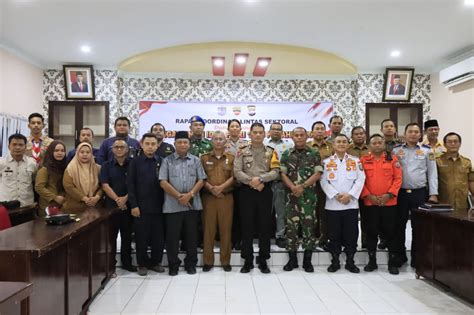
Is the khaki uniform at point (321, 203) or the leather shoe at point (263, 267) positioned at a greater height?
the khaki uniform at point (321, 203)

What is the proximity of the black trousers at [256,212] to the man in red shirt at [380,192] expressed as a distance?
1.08 m

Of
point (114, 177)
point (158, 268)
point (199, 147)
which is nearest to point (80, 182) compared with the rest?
point (114, 177)

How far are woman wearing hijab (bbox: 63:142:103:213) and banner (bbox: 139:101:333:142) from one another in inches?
140

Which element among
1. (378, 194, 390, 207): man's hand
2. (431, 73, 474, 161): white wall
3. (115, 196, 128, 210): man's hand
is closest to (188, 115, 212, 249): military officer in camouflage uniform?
(115, 196, 128, 210): man's hand

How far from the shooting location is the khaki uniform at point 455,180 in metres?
4.21

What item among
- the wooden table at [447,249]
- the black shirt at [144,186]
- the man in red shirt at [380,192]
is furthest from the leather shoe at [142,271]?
the wooden table at [447,249]

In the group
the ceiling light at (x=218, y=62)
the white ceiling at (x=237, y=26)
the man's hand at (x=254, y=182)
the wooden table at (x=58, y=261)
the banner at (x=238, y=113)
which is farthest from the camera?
the banner at (x=238, y=113)

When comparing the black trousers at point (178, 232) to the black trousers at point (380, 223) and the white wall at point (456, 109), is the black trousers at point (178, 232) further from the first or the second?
the white wall at point (456, 109)

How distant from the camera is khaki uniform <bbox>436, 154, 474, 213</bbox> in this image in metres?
4.21

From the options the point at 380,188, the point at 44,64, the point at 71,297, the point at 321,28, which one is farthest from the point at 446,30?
the point at 44,64

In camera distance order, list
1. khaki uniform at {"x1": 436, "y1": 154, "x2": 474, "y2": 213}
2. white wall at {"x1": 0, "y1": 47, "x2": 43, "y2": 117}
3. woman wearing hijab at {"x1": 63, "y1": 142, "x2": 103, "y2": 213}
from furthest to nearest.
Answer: white wall at {"x1": 0, "y1": 47, "x2": 43, "y2": 117} < khaki uniform at {"x1": 436, "y1": 154, "x2": 474, "y2": 213} < woman wearing hijab at {"x1": 63, "y1": 142, "x2": 103, "y2": 213}

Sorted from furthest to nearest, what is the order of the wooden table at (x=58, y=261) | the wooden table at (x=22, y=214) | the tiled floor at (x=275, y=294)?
the wooden table at (x=22, y=214)
the tiled floor at (x=275, y=294)
the wooden table at (x=58, y=261)

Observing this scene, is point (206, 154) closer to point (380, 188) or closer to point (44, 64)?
point (380, 188)

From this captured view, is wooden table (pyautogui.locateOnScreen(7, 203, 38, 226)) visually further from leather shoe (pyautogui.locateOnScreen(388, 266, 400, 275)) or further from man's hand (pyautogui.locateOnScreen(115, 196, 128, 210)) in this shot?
leather shoe (pyautogui.locateOnScreen(388, 266, 400, 275))
